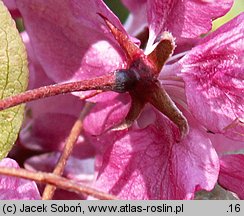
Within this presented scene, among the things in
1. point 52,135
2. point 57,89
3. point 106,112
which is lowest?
point 52,135

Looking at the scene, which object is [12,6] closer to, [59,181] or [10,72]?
[10,72]

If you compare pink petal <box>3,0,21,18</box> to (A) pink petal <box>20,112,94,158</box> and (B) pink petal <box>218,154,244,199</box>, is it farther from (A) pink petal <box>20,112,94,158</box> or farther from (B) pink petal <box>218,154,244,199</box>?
(B) pink petal <box>218,154,244,199</box>

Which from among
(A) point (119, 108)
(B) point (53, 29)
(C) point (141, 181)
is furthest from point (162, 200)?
(B) point (53, 29)

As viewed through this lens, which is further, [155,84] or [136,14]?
[136,14]

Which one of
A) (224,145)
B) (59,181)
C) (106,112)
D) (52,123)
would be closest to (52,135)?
(52,123)

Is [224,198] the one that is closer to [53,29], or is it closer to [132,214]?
[132,214]

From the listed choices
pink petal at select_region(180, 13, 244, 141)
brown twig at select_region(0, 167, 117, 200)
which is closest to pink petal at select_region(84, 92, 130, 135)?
pink petal at select_region(180, 13, 244, 141)
